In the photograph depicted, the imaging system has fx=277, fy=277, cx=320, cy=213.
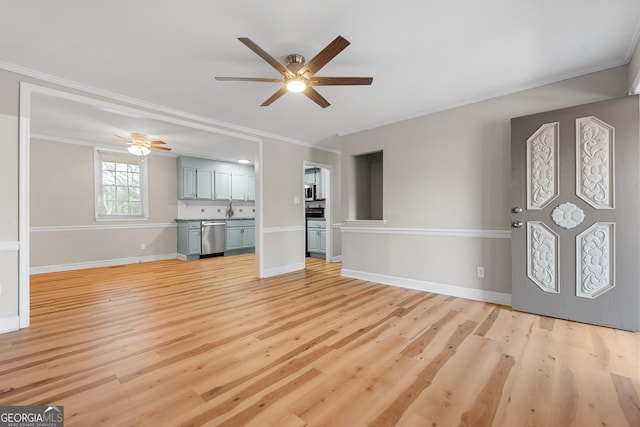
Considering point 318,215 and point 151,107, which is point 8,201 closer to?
point 151,107

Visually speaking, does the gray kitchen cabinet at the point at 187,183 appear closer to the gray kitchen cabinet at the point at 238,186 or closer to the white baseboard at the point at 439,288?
the gray kitchen cabinet at the point at 238,186

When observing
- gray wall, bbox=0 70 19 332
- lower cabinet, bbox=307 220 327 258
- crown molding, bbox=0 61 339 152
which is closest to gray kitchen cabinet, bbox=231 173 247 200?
lower cabinet, bbox=307 220 327 258

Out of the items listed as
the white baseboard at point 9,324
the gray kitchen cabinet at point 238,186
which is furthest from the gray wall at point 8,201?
the gray kitchen cabinet at point 238,186

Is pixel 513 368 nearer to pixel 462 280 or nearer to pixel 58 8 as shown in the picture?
pixel 462 280

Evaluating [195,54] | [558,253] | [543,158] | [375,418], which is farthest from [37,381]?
[543,158]

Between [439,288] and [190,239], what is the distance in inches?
204

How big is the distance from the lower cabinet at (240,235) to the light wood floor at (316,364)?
3.53m

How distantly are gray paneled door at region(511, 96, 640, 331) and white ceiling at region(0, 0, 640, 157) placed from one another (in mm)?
585

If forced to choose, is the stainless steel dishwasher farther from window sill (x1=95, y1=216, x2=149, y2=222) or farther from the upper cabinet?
window sill (x1=95, y1=216, x2=149, y2=222)

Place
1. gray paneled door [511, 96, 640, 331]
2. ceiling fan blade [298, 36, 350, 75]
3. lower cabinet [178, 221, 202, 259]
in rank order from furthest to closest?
lower cabinet [178, 221, 202, 259]
gray paneled door [511, 96, 640, 331]
ceiling fan blade [298, 36, 350, 75]

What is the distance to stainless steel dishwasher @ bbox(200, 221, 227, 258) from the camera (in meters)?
6.41

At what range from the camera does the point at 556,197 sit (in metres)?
2.69

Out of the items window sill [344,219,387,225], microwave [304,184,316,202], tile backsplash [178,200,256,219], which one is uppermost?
microwave [304,184,316,202]

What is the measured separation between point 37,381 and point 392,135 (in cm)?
426
